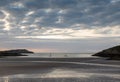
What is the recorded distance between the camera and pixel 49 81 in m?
26.4

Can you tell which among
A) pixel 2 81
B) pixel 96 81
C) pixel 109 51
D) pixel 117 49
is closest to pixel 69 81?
pixel 96 81

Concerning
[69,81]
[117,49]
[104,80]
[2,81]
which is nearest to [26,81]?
[2,81]

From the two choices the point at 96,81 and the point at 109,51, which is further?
the point at 109,51

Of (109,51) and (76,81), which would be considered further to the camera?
(109,51)

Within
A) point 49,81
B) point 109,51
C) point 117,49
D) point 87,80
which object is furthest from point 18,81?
point 109,51

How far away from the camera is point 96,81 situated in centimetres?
2648

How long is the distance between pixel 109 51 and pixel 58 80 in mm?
104677

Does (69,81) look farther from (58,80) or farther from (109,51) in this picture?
(109,51)

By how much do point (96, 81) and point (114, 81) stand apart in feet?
5.97

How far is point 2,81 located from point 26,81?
93.1 inches

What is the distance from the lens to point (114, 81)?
1049 inches

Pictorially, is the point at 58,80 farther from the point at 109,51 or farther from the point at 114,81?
the point at 109,51

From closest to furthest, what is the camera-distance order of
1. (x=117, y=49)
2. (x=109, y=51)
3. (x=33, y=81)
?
(x=33, y=81)
(x=117, y=49)
(x=109, y=51)

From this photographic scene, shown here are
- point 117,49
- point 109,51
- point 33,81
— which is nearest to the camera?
point 33,81
